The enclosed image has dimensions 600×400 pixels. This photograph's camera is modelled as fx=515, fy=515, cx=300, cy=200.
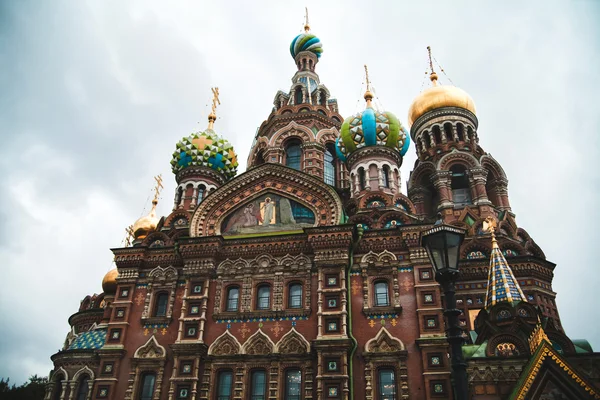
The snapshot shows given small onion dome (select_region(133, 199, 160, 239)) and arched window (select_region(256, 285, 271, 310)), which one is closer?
arched window (select_region(256, 285, 271, 310))

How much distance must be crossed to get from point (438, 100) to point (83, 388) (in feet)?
58.9

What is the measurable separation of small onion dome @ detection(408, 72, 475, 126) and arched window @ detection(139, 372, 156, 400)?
1610cm

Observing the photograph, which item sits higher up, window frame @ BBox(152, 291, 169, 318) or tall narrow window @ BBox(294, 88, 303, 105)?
tall narrow window @ BBox(294, 88, 303, 105)

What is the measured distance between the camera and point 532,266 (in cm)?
1612

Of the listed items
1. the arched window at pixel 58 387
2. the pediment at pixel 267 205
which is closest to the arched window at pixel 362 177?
the pediment at pixel 267 205

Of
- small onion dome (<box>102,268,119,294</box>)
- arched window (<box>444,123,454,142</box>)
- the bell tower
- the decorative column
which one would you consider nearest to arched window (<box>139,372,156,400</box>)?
small onion dome (<box>102,268,119,294</box>)

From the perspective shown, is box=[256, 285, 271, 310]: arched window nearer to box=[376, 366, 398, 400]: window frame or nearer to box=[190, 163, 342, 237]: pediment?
box=[190, 163, 342, 237]: pediment

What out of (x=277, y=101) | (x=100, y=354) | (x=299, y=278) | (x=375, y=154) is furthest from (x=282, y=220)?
(x=277, y=101)

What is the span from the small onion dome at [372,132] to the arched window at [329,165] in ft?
5.68

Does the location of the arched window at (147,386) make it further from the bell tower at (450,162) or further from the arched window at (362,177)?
the bell tower at (450,162)

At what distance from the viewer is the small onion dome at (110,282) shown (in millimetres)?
20688

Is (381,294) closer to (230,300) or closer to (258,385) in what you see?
(258,385)

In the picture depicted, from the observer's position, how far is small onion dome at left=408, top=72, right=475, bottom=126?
2302 centimetres

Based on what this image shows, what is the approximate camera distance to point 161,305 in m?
14.6
